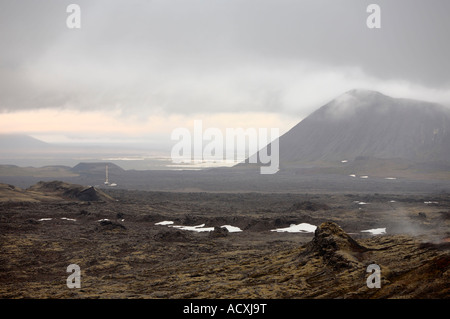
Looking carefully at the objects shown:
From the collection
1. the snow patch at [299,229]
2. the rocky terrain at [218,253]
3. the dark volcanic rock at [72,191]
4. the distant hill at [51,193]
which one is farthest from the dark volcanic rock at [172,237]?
the dark volcanic rock at [72,191]

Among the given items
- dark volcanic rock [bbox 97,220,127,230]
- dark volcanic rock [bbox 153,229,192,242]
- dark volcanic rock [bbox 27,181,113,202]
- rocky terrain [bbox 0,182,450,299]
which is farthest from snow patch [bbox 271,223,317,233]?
dark volcanic rock [bbox 27,181,113,202]

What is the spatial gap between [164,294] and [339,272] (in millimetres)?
7453

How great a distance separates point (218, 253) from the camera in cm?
3247

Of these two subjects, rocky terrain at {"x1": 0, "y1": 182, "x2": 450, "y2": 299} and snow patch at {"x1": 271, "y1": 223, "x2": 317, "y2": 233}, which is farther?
snow patch at {"x1": 271, "y1": 223, "x2": 317, "y2": 233}

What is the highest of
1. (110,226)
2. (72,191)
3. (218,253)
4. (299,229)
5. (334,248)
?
(334,248)

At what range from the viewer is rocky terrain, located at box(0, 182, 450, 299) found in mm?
17891

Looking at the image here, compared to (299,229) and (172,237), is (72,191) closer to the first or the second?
(172,237)

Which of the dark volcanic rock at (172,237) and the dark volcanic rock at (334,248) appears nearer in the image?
the dark volcanic rock at (334,248)

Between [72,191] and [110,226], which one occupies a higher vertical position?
[72,191]

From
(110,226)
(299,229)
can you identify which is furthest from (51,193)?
(299,229)

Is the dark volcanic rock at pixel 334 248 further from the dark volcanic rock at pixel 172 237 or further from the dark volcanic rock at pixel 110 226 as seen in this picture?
the dark volcanic rock at pixel 110 226

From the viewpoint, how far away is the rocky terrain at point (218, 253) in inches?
704

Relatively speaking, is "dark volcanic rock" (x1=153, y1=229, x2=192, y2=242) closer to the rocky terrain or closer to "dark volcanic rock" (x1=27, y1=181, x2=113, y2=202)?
the rocky terrain

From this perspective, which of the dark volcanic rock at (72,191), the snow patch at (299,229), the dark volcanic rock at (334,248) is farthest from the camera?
the dark volcanic rock at (72,191)
